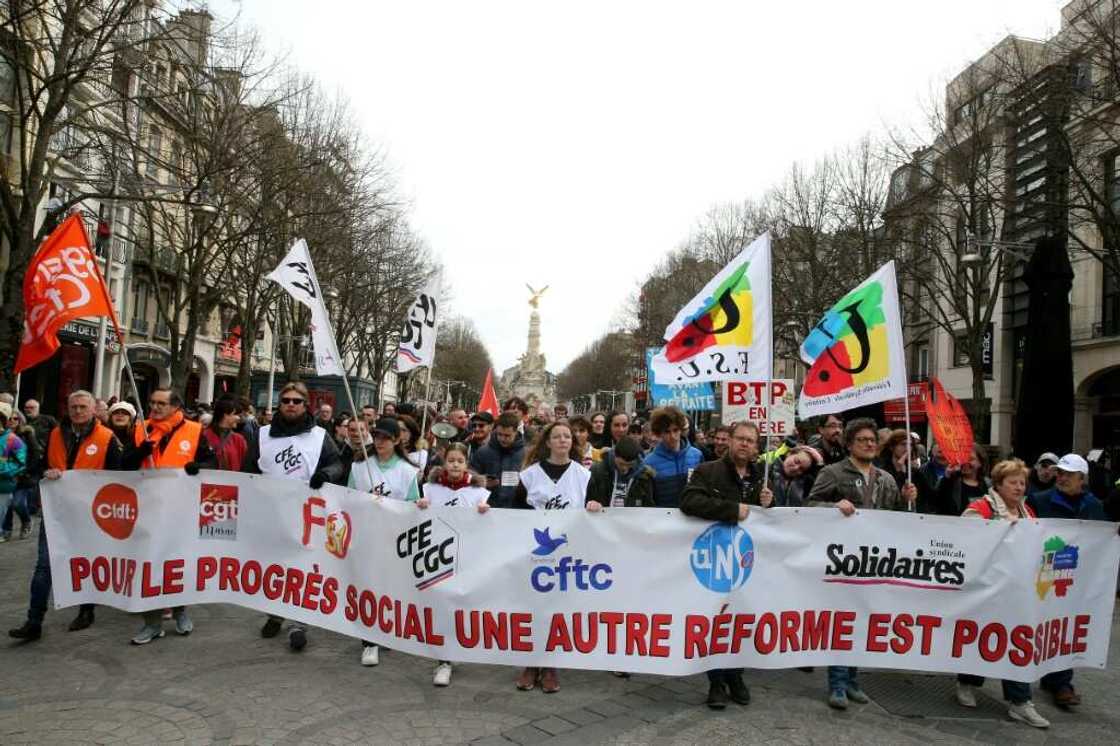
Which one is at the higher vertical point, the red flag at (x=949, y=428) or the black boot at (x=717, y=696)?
the red flag at (x=949, y=428)

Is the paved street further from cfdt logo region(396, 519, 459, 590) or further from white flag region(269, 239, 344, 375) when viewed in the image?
white flag region(269, 239, 344, 375)

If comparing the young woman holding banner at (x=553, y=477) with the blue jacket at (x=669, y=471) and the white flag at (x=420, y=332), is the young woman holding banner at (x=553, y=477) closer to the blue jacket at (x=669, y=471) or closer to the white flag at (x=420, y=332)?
the blue jacket at (x=669, y=471)

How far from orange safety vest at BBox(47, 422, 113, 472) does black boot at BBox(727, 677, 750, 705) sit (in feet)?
16.9

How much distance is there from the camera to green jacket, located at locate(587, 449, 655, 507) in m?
5.95

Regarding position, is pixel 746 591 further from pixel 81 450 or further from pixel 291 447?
pixel 81 450

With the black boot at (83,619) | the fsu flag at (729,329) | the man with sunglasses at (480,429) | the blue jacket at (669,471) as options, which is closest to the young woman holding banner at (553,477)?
the blue jacket at (669,471)

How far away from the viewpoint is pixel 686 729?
4.75 metres

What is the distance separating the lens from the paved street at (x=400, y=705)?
4.55 meters

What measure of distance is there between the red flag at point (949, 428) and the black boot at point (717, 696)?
376 centimetres

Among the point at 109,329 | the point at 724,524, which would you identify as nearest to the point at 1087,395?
the point at 724,524

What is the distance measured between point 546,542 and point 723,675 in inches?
56.6

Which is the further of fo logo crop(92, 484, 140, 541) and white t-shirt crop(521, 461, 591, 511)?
fo logo crop(92, 484, 140, 541)

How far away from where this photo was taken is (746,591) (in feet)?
17.3

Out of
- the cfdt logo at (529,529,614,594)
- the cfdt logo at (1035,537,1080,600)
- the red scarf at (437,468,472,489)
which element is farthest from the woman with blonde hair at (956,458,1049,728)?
the red scarf at (437,468,472,489)
